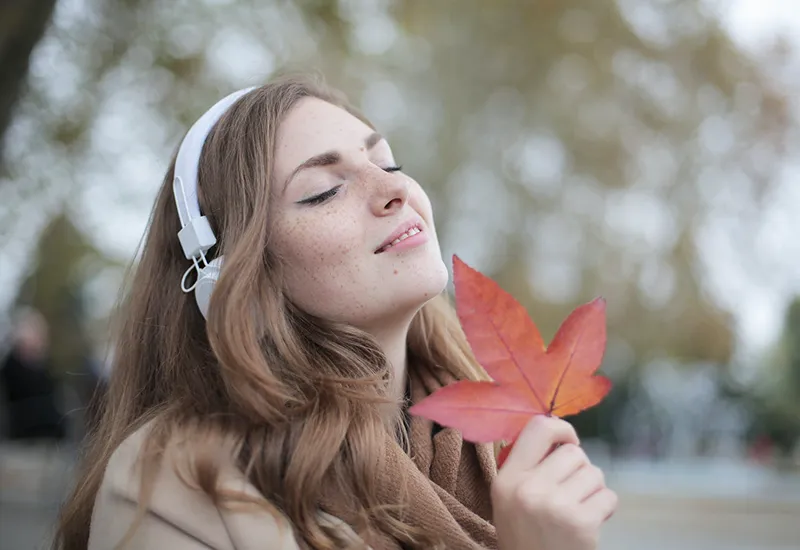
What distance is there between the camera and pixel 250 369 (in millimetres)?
1785

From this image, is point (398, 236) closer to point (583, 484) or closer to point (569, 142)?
point (583, 484)

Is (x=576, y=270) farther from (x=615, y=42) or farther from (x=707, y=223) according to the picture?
(x=615, y=42)

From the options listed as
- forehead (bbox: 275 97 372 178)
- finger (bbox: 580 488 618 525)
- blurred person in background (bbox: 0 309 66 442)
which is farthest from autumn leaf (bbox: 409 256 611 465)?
blurred person in background (bbox: 0 309 66 442)

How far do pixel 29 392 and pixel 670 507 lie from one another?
747 centimetres

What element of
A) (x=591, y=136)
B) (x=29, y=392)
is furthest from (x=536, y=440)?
(x=591, y=136)

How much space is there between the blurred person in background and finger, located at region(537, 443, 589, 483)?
9044 millimetres

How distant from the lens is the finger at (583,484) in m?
1.59

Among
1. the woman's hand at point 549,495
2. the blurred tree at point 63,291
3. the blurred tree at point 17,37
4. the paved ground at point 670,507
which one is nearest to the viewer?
the woman's hand at point 549,495

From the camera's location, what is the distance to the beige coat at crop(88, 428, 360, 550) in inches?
65.3

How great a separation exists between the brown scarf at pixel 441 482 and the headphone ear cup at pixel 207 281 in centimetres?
54

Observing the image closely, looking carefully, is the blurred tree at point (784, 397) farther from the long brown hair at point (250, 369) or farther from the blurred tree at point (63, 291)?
the blurred tree at point (63, 291)

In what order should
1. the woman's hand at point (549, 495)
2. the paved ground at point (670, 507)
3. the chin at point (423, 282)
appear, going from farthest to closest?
the paved ground at point (670, 507) → the chin at point (423, 282) → the woman's hand at point (549, 495)

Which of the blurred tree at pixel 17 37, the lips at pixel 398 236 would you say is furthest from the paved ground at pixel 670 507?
the lips at pixel 398 236

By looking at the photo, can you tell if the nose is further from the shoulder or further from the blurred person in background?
the blurred person in background
